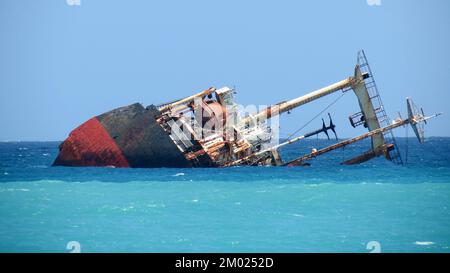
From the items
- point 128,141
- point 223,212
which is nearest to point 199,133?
point 128,141

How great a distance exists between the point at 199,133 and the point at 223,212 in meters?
14.0

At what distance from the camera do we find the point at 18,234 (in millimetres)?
16797

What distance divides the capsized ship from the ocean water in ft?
6.58

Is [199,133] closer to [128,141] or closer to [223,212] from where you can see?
[128,141]

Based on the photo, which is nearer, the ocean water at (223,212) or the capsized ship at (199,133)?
the ocean water at (223,212)

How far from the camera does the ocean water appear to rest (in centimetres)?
1594

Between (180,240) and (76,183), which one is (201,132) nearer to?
Answer: (76,183)

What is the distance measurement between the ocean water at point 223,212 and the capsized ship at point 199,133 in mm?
2007

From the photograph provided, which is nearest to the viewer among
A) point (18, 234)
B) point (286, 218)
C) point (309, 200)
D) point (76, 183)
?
point (18, 234)

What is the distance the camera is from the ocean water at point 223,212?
15938 millimetres

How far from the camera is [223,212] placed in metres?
20.3
